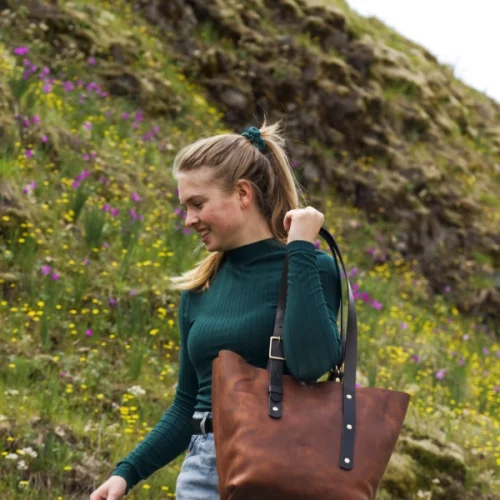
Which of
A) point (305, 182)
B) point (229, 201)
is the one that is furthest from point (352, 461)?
point (305, 182)

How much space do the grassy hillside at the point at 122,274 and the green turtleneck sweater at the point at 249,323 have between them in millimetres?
1661

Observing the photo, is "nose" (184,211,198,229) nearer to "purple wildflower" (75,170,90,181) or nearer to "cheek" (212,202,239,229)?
"cheek" (212,202,239,229)

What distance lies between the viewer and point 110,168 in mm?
7227

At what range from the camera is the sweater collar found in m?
2.14

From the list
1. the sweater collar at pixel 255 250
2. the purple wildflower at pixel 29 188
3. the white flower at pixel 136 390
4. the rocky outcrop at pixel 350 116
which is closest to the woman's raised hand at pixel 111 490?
the sweater collar at pixel 255 250

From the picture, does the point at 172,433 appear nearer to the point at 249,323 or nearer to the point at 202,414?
the point at 202,414

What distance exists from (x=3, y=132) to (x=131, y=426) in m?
2.94

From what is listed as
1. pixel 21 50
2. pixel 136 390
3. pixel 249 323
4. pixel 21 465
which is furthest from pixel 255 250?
pixel 21 50

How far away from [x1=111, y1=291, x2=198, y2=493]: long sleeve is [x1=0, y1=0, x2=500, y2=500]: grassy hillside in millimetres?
1620

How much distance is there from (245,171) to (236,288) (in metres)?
0.30

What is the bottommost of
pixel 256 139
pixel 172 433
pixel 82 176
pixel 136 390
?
pixel 82 176

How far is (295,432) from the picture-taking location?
1.71m

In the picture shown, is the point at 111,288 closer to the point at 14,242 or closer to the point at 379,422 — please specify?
the point at 14,242

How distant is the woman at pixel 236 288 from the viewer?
6.03 ft
